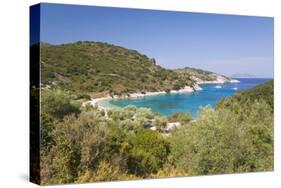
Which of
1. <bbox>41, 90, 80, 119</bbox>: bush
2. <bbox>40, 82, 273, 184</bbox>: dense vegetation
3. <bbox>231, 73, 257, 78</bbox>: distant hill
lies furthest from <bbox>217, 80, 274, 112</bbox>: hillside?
<bbox>41, 90, 80, 119</bbox>: bush

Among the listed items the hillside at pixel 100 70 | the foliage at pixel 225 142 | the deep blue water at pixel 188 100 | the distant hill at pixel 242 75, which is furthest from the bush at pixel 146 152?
the distant hill at pixel 242 75

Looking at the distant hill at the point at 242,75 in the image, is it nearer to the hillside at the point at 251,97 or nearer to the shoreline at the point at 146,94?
the shoreline at the point at 146,94

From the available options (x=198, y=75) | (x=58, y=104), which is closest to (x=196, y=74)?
(x=198, y=75)

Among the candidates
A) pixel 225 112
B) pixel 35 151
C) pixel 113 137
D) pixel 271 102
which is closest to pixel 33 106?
pixel 35 151

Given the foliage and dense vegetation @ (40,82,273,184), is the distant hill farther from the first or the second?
the foliage

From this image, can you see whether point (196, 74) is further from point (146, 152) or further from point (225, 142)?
point (146, 152)
